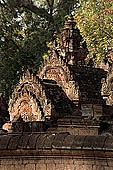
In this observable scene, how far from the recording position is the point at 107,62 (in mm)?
21250

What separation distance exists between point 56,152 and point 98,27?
1510 centimetres

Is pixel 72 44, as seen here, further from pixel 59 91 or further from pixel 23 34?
pixel 23 34

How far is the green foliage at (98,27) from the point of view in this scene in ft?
67.5

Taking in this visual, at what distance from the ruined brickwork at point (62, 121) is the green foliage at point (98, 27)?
52 cm

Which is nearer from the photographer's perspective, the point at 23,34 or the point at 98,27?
the point at 98,27

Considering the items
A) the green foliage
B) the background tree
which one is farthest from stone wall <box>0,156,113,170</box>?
the background tree

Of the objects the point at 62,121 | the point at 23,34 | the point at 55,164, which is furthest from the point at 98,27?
the point at 55,164

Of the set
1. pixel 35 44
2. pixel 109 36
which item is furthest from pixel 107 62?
pixel 35 44

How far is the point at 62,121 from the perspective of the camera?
9180mm

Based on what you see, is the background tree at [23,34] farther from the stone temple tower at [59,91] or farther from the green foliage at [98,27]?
the stone temple tower at [59,91]

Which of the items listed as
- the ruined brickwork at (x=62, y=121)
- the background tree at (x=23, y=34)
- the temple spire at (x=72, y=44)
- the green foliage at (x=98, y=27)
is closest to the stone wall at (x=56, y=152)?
the ruined brickwork at (x=62, y=121)

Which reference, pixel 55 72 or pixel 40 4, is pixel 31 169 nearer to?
pixel 55 72

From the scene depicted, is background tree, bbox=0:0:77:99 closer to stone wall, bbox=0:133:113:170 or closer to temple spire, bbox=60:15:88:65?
temple spire, bbox=60:15:88:65

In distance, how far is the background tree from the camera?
30297 millimetres
